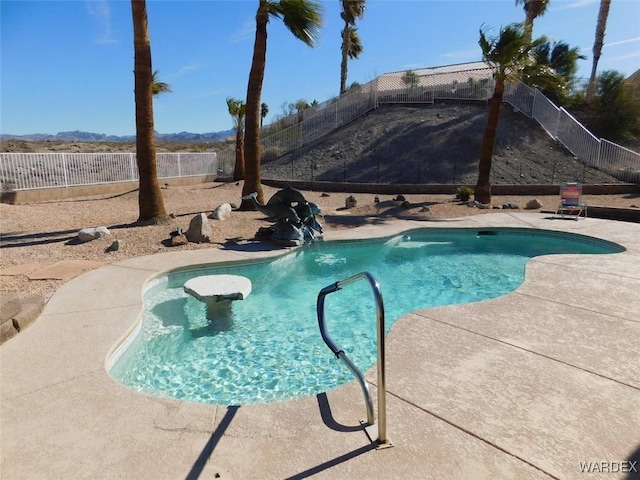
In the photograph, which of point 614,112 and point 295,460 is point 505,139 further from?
point 295,460

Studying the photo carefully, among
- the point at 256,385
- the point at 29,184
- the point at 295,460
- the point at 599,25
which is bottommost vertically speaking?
the point at 256,385

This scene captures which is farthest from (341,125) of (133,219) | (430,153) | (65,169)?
(133,219)

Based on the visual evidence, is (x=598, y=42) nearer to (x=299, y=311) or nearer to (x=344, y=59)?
(x=344, y=59)

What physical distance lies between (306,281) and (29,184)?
1152cm

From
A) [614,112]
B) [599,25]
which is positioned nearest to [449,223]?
[614,112]

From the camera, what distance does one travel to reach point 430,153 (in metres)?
20.0

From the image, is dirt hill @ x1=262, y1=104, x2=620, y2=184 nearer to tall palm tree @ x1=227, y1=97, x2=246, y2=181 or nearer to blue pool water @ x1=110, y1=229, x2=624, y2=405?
tall palm tree @ x1=227, y1=97, x2=246, y2=181

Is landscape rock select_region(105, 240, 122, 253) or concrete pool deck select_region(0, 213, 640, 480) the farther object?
landscape rock select_region(105, 240, 122, 253)

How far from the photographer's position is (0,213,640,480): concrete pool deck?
7.50 feet

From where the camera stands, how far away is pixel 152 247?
7805mm

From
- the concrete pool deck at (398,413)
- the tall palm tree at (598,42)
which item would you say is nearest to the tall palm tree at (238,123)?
the concrete pool deck at (398,413)

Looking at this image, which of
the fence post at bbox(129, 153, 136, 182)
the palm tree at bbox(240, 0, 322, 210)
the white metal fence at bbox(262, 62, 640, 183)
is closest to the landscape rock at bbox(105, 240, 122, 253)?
the palm tree at bbox(240, 0, 322, 210)

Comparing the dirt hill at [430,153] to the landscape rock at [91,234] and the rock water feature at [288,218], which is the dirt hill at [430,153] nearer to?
the rock water feature at [288,218]

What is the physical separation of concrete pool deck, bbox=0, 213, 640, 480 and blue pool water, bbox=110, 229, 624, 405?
0.63m
